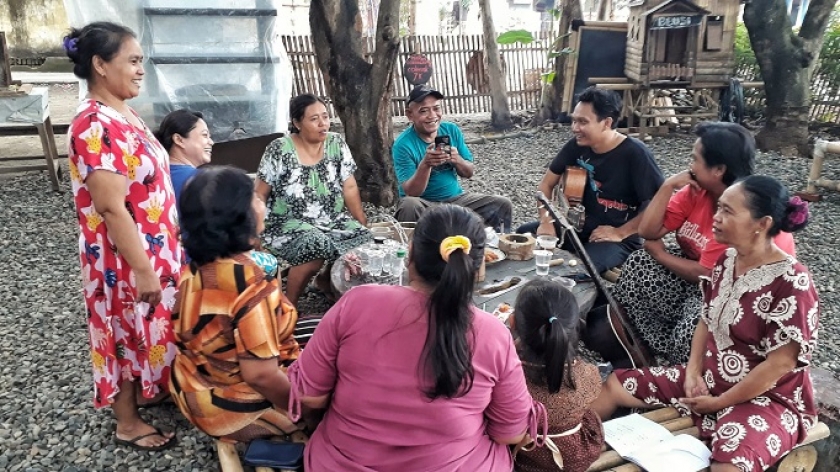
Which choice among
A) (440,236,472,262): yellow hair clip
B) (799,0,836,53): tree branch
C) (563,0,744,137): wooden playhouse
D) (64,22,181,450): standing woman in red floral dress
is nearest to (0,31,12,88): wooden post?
(64,22,181,450): standing woman in red floral dress

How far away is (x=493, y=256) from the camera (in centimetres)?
350

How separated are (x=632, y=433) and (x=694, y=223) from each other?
54.3 inches

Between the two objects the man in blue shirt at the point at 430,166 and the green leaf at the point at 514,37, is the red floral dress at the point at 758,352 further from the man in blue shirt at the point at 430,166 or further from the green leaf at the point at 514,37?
the green leaf at the point at 514,37

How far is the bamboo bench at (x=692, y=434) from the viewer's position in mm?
2219

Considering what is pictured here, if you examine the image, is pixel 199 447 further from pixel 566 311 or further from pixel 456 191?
pixel 456 191

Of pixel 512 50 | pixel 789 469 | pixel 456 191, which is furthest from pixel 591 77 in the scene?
pixel 789 469

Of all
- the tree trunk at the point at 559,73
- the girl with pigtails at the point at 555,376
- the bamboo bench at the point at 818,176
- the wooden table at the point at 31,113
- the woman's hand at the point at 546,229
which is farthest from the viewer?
the tree trunk at the point at 559,73

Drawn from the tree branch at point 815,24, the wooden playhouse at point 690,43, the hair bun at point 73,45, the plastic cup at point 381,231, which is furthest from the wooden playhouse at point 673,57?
the hair bun at point 73,45

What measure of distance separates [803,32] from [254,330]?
9.43 m

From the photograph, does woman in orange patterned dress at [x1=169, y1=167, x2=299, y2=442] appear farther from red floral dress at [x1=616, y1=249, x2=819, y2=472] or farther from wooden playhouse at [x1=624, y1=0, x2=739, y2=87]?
wooden playhouse at [x1=624, y1=0, x2=739, y2=87]

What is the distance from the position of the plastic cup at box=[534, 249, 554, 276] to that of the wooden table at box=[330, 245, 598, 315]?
0.13 ft

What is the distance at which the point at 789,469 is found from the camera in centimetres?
241

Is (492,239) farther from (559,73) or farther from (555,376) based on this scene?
(559,73)

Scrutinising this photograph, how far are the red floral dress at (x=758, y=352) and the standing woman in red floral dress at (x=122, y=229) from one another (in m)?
2.30
